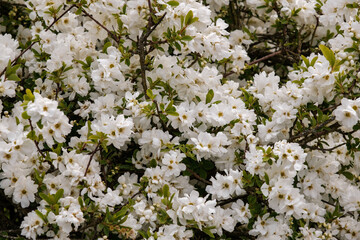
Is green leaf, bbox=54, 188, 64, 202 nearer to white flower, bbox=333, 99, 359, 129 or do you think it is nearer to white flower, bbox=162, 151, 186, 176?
white flower, bbox=162, 151, 186, 176

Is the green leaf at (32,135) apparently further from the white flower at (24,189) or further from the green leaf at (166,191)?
the green leaf at (166,191)

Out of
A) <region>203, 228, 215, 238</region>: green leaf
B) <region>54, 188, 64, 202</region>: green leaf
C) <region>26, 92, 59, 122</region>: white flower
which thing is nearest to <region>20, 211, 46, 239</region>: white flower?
<region>54, 188, 64, 202</region>: green leaf

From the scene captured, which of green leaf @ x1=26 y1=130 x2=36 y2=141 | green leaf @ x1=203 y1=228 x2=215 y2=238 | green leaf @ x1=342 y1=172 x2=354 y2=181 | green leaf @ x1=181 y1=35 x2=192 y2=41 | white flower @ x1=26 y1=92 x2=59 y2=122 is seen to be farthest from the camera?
green leaf @ x1=342 y1=172 x2=354 y2=181

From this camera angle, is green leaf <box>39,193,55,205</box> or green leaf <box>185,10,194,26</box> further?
green leaf <box>185,10,194,26</box>

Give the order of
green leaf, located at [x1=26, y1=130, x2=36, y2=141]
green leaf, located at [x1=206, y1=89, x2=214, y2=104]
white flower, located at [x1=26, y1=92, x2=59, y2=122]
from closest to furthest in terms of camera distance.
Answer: white flower, located at [x1=26, y1=92, x2=59, y2=122] → green leaf, located at [x1=26, y1=130, x2=36, y2=141] → green leaf, located at [x1=206, y1=89, x2=214, y2=104]

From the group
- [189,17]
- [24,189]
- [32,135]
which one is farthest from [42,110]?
[189,17]

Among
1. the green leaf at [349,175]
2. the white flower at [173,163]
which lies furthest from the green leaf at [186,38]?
the green leaf at [349,175]

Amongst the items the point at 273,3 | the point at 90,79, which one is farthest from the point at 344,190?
the point at 90,79

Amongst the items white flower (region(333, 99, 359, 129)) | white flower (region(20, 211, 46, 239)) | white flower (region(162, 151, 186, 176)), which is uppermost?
white flower (region(333, 99, 359, 129))

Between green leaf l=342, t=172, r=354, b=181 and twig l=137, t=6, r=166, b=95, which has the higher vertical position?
twig l=137, t=6, r=166, b=95
